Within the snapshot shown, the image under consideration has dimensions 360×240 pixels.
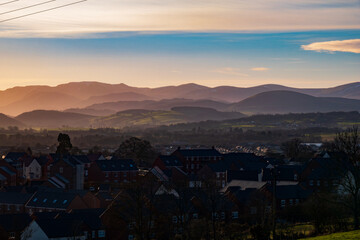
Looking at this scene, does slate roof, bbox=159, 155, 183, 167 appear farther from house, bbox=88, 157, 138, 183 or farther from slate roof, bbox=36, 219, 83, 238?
slate roof, bbox=36, 219, 83, 238

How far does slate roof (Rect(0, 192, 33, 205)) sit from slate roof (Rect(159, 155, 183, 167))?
115 ft

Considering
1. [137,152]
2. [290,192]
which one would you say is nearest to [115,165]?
[137,152]

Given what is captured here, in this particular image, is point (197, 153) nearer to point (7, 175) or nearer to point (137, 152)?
point (137, 152)

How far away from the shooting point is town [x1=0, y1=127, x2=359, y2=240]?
4575 centimetres

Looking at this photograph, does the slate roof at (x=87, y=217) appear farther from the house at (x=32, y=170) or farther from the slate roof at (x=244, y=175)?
the house at (x=32, y=170)

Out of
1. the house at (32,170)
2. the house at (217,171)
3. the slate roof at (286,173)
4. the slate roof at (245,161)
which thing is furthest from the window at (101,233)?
the slate roof at (245,161)

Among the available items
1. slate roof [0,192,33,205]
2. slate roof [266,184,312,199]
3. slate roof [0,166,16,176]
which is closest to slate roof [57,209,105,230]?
slate roof [0,192,33,205]

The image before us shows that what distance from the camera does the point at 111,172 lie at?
295 feet

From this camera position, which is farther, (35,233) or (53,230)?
(35,233)

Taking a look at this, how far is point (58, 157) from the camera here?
9338cm

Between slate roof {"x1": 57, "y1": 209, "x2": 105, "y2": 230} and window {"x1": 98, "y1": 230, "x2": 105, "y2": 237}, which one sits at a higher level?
slate roof {"x1": 57, "y1": 209, "x2": 105, "y2": 230}

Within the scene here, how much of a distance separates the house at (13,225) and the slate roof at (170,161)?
4782 cm

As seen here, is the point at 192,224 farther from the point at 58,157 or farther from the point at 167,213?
the point at 58,157

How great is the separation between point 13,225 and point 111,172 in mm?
39317
